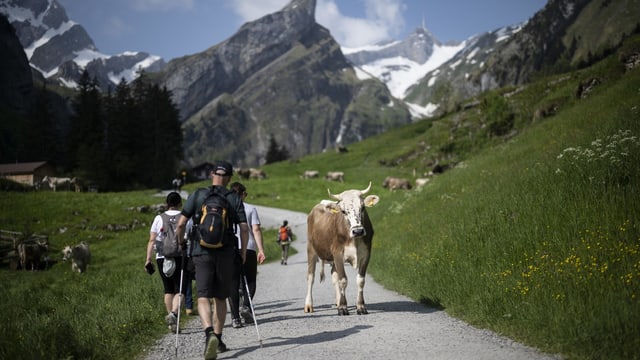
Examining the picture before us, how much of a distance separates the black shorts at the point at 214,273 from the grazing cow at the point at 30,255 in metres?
23.4

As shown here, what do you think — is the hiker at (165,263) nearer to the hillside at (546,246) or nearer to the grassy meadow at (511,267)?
the grassy meadow at (511,267)

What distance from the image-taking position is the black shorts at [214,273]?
6.62 m

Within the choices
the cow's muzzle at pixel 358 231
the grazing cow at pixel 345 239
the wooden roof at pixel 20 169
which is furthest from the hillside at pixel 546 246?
the wooden roof at pixel 20 169

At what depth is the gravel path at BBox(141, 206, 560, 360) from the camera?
6.23m

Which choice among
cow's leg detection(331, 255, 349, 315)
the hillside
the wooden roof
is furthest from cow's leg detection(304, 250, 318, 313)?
the wooden roof

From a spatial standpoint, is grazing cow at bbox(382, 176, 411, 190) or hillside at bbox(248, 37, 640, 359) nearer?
hillside at bbox(248, 37, 640, 359)

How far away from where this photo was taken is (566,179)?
11.9 m

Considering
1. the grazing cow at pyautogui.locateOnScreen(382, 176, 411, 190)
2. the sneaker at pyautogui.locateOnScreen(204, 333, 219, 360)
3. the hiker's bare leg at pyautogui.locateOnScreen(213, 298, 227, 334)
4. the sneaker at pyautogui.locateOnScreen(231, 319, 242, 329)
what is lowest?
the sneaker at pyautogui.locateOnScreen(231, 319, 242, 329)

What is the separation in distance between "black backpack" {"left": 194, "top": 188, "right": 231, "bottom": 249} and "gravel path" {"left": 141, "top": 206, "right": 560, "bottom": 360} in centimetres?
173

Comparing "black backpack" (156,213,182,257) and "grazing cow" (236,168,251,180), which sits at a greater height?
"grazing cow" (236,168,251,180)

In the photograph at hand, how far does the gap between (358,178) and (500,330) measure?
72.6 meters

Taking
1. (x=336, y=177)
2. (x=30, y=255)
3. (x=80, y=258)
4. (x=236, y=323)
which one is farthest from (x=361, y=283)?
(x=336, y=177)

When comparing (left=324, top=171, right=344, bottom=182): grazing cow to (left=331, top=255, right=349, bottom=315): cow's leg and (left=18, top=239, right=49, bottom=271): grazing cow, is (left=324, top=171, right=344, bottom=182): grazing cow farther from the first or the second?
(left=331, top=255, right=349, bottom=315): cow's leg

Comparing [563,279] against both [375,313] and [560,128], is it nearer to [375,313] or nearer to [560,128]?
[375,313]
